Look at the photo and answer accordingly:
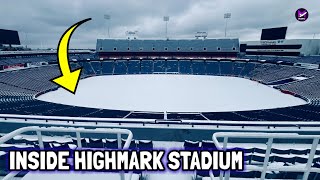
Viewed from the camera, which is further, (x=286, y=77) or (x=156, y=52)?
(x=156, y=52)

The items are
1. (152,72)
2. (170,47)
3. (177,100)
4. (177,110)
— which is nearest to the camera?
(177,110)

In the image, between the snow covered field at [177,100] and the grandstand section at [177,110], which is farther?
the snow covered field at [177,100]

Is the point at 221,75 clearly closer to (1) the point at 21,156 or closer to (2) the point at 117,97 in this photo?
(2) the point at 117,97

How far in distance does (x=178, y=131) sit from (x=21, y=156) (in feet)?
33.9

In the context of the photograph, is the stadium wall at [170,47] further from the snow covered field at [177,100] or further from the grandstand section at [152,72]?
the snow covered field at [177,100]

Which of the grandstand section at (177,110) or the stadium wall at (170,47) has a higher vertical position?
the stadium wall at (170,47)

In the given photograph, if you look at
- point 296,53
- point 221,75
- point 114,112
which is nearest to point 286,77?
point 221,75

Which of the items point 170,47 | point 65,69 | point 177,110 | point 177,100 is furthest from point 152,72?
point 65,69

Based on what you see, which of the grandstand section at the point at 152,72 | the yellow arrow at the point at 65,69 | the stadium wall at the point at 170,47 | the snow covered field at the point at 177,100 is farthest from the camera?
the stadium wall at the point at 170,47

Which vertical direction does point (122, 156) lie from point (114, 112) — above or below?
above

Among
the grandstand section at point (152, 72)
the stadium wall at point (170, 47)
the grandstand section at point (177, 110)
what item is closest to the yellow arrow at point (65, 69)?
the grandstand section at point (177, 110)

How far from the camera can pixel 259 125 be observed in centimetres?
1340

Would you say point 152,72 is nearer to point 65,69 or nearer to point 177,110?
point 177,110

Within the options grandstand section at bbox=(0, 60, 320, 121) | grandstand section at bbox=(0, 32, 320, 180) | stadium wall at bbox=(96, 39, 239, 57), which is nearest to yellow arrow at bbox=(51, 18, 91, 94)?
grandstand section at bbox=(0, 32, 320, 180)
